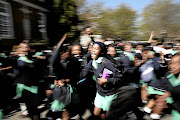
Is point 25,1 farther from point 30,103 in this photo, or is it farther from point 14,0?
point 30,103

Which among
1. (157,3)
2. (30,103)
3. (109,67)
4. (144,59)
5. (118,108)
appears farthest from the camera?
(157,3)

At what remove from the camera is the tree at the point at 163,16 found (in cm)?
2603

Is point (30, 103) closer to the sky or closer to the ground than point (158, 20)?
closer to the ground

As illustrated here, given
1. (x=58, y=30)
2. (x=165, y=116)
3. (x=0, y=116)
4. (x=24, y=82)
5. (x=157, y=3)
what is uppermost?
(x=157, y=3)

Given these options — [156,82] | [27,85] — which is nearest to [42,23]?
[27,85]

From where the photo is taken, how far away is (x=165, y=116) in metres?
3.71

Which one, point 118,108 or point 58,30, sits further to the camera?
point 58,30

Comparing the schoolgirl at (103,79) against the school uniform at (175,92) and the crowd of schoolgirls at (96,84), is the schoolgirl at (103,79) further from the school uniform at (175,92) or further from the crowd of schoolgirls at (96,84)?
the school uniform at (175,92)

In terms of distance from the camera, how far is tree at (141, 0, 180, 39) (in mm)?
26031

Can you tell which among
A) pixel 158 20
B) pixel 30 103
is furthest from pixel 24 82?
pixel 158 20

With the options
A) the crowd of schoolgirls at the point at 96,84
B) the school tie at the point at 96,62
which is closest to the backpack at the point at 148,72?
the crowd of schoolgirls at the point at 96,84

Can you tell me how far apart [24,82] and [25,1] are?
8928 mm

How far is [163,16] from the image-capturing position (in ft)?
87.4

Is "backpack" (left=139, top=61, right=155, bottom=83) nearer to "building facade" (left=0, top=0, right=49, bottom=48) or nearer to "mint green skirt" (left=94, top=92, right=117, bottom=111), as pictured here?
"mint green skirt" (left=94, top=92, right=117, bottom=111)
